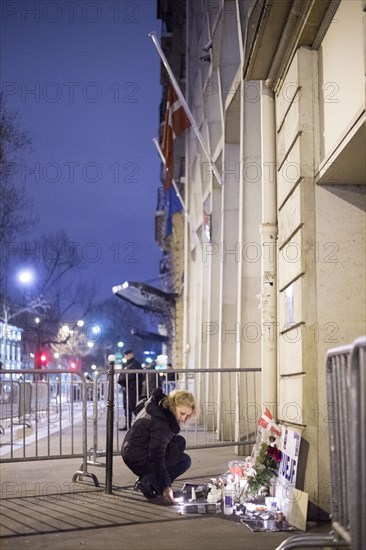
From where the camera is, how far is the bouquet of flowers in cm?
734

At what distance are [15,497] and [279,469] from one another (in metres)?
3.12

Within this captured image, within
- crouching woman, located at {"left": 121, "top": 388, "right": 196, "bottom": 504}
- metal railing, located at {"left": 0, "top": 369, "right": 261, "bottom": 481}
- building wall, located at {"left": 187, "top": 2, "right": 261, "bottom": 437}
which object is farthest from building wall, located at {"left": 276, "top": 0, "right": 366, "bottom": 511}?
building wall, located at {"left": 187, "top": 2, "right": 261, "bottom": 437}

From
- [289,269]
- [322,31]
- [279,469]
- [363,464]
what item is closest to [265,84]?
[322,31]

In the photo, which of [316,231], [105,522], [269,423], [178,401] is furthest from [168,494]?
[316,231]

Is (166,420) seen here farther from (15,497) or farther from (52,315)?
(52,315)

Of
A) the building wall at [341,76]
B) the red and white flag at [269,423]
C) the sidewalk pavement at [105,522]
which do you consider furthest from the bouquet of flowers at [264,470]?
the building wall at [341,76]

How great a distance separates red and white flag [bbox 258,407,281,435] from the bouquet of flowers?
29 cm

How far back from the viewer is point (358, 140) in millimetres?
6211

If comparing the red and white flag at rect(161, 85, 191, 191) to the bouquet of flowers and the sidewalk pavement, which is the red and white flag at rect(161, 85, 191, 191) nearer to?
the sidewalk pavement

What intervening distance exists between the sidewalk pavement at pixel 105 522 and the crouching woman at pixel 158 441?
0.23 metres

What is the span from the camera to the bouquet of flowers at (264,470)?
734cm

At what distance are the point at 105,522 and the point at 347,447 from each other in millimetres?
3558

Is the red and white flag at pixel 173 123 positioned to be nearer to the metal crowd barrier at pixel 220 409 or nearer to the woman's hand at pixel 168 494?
the metal crowd barrier at pixel 220 409

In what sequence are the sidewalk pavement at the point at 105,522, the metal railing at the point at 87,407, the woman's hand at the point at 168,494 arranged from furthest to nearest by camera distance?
the metal railing at the point at 87,407 < the woman's hand at the point at 168,494 < the sidewalk pavement at the point at 105,522
